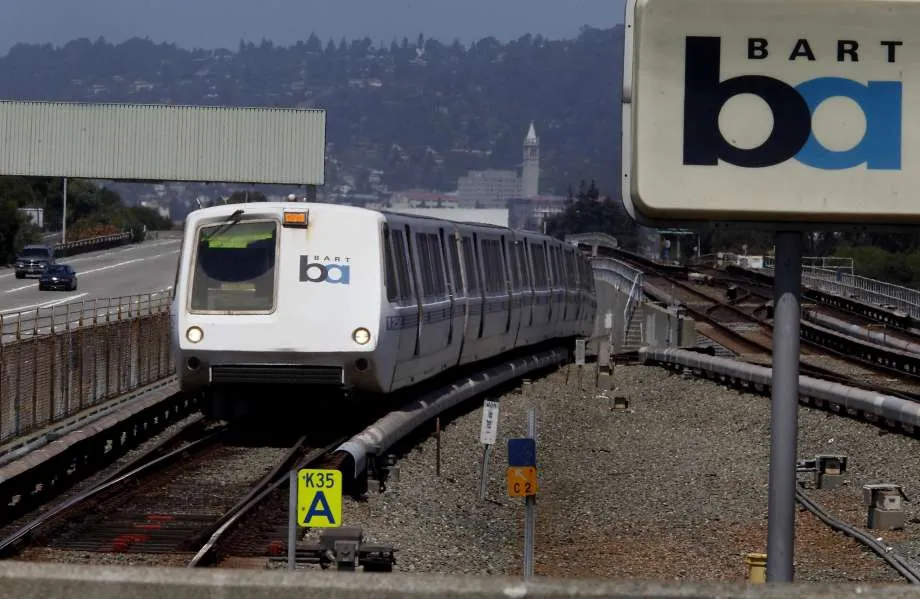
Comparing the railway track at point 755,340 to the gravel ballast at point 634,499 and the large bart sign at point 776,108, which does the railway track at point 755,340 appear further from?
the large bart sign at point 776,108

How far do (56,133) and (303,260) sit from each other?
57947 mm

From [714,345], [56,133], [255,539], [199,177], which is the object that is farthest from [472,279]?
[56,133]

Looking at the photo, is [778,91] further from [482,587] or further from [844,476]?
[844,476]

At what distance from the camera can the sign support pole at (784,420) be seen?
512cm

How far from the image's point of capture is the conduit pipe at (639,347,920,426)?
72.6 ft

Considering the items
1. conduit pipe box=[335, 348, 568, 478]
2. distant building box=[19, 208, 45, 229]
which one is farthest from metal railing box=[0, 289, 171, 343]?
distant building box=[19, 208, 45, 229]

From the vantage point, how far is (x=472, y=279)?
2495cm

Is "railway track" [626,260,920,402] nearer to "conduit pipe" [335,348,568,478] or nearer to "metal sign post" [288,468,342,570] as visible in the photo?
"conduit pipe" [335,348,568,478]

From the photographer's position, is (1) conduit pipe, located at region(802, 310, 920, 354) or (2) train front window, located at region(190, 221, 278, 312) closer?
(2) train front window, located at region(190, 221, 278, 312)

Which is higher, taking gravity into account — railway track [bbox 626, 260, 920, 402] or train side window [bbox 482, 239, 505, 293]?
train side window [bbox 482, 239, 505, 293]

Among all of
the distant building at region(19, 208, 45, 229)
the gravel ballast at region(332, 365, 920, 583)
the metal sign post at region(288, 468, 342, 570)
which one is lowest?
the gravel ballast at region(332, 365, 920, 583)

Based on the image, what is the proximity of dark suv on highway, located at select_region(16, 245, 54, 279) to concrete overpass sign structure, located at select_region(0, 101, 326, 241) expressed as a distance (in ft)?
16.0

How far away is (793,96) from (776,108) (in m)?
0.07

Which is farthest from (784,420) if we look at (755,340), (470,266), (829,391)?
(755,340)
